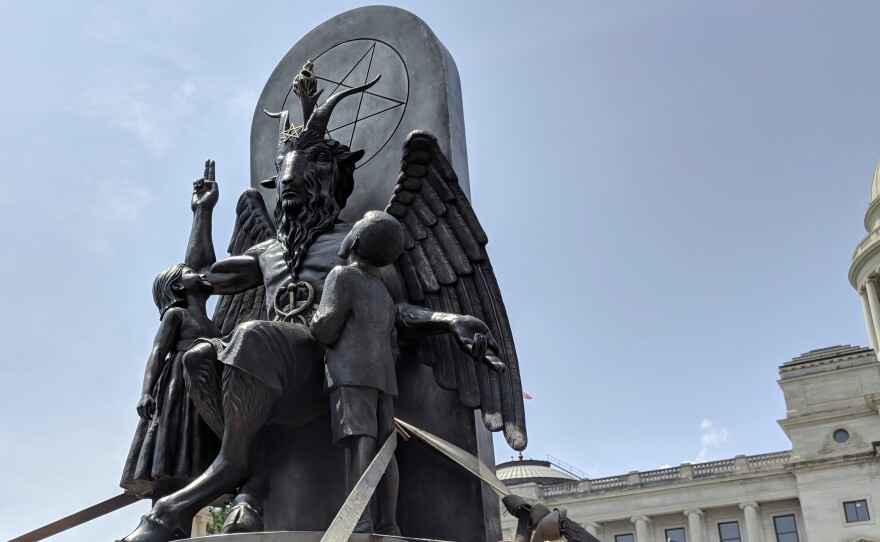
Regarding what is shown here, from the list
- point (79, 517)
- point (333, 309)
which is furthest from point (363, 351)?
point (79, 517)

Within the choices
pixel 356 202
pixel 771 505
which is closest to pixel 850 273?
pixel 771 505

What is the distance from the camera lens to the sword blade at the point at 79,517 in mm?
5516

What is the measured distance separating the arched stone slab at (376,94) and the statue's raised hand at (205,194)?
0.73m

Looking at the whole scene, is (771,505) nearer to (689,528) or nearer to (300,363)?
(689,528)

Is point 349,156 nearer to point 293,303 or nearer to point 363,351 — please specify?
point 293,303

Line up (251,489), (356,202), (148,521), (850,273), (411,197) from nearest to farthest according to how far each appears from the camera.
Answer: (148,521) → (251,489) → (411,197) → (356,202) → (850,273)

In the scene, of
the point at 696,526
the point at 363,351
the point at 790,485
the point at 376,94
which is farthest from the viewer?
the point at 696,526

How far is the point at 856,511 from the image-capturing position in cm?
5038

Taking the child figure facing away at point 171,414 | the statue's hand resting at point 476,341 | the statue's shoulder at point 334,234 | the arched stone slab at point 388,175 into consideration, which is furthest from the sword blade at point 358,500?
the statue's shoulder at point 334,234

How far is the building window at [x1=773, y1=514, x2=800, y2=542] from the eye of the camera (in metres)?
54.0

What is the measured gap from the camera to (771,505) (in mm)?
54562

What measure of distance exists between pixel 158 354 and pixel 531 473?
2372 inches

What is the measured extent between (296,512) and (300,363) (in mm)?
1160

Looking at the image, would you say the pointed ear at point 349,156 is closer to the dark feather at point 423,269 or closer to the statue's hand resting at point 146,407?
the dark feather at point 423,269
